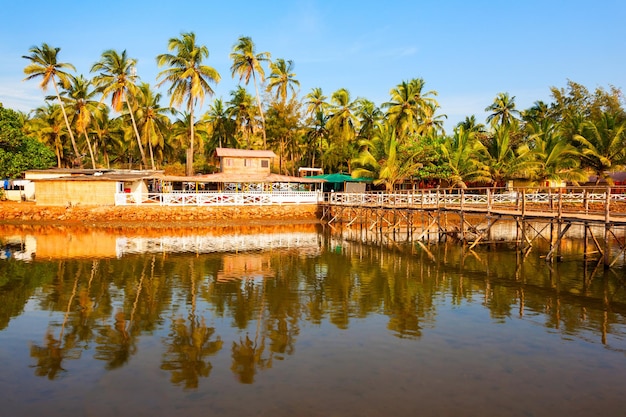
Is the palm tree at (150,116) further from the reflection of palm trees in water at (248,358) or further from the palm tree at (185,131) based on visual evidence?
the reflection of palm trees in water at (248,358)

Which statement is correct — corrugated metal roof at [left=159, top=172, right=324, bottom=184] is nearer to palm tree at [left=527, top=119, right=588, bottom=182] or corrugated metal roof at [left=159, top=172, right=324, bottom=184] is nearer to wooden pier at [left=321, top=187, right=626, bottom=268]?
wooden pier at [left=321, top=187, right=626, bottom=268]

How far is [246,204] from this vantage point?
38.0 meters

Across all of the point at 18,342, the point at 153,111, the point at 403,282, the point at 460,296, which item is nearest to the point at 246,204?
the point at 153,111

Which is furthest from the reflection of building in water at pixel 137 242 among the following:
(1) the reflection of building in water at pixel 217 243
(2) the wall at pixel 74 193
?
(2) the wall at pixel 74 193

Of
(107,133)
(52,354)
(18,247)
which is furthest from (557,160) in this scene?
(107,133)

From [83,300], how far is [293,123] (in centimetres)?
3995

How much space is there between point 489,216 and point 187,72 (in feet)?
100

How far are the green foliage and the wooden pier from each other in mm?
26003

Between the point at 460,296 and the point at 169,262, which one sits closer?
the point at 460,296

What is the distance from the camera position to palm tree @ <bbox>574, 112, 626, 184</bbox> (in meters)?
35.6

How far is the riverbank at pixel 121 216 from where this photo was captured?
112 feet

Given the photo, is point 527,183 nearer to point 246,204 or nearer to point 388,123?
point 388,123

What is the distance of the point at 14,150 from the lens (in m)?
40.7

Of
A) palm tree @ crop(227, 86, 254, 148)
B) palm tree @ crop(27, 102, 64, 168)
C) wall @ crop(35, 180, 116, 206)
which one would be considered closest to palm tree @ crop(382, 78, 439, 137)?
palm tree @ crop(227, 86, 254, 148)
